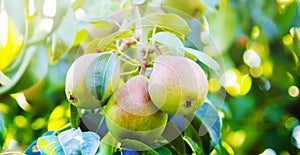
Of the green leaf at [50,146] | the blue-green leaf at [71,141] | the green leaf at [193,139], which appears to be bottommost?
the green leaf at [193,139]

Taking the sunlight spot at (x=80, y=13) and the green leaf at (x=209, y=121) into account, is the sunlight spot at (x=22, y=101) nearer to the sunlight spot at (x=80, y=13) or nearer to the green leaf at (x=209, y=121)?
the sunlight spot at (x=80, y=13)

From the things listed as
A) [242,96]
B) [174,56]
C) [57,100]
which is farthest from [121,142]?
[242,96]

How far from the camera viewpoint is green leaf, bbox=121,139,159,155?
726 mm

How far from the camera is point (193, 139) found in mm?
877

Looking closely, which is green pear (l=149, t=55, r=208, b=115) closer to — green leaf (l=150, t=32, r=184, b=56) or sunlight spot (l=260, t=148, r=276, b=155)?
green leaf (l=150, t=32, r=184, b=56)

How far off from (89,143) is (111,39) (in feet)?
0.54

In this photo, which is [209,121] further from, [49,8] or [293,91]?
[293,91]

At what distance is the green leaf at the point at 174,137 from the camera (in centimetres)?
78

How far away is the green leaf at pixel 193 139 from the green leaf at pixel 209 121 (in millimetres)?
17

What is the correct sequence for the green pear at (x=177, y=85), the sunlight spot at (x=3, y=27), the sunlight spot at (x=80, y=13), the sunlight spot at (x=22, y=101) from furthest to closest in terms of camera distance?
the sunlight spot at (x=22, y=101) → the sunlight spot at (x=80, y=13) → the sunlight spot at (x=3, y=27) → the green pear at (x=177, y=85)

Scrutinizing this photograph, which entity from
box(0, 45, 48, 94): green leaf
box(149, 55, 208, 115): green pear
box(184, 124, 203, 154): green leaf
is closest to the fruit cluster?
box(149, 55, 208, 115): green pear

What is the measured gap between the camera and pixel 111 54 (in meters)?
0.75

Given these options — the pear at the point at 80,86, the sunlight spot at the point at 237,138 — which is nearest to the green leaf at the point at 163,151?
the pear at the point at 80,86

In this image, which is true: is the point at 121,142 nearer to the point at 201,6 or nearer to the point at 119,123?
the point at 119,123
